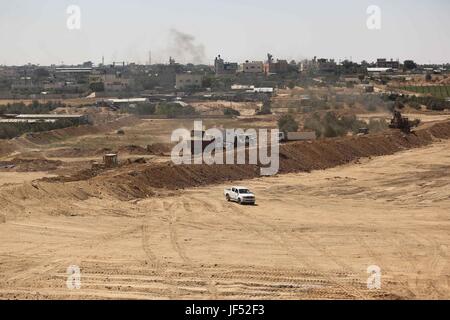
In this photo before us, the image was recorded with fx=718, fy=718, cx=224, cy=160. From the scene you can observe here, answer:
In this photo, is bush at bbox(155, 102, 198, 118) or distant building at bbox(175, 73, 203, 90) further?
distant building at bbox(175, 73, 203, 90)

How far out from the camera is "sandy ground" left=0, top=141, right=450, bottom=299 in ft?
65.8

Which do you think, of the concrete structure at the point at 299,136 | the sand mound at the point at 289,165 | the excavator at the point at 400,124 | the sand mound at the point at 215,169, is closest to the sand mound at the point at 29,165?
the sand mound at the point at 215,169

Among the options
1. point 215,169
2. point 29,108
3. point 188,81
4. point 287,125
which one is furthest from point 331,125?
point 188,81

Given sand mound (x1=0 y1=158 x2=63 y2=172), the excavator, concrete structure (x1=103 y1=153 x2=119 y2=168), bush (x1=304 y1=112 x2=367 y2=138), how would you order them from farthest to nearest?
bush (x1=304 y1=112 x2=367 y2=138)
the excavator
sand mound (x1=0 y1=158 x2=63 y2=172)
concrete structure (x1=103 y1=153 x2=119 y2=168)

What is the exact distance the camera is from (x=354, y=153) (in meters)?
56.8

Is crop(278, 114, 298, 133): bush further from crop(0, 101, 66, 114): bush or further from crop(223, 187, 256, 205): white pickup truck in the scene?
crop(0, 101, 66, 114): bush

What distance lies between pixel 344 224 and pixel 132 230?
9.05m

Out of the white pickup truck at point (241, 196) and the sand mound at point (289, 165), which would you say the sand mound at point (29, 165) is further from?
the white pickup truck at point (241, 196)

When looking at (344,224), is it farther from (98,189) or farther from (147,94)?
(147,94)

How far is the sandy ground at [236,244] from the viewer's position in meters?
20.0

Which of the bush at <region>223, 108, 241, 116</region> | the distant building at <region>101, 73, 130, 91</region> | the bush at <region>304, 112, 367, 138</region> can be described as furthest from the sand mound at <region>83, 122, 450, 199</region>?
the distant building at <region>101, 73, 130, 91</region>

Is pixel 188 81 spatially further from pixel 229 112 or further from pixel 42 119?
pixel 42 119

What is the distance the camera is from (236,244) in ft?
85.9
